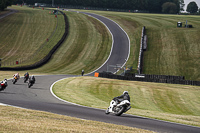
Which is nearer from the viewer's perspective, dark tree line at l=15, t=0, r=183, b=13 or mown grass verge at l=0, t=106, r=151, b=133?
mown grass verge at l=0, t=106, r=151, b=133

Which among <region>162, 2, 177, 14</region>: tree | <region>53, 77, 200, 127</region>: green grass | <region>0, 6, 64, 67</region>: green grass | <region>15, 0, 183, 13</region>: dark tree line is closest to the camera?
<region>53, 77, 200, 127</region>: green grass

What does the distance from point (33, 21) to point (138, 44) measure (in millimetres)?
41449

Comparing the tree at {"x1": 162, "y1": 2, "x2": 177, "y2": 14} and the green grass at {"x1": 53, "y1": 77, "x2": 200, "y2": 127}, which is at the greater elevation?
the tree at {"x1": 162, "y1": 2, "x2": 177, "y2": 14}

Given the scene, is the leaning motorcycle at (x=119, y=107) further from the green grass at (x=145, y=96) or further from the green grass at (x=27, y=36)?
the green grass at (x=27, y=36)

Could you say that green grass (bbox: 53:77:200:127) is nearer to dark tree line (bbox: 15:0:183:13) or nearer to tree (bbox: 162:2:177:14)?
dark tree line (bbox: 15:0:183:13)

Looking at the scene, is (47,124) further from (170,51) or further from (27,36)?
(27,36)

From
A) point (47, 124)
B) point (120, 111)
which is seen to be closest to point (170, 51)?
point (120, 111)

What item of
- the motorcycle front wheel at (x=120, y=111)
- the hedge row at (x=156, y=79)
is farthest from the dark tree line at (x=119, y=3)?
the motorcycle front wheel at (x=120, y=111)

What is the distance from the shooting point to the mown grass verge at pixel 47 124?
36.6 feet

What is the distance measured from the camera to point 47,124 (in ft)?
40.2

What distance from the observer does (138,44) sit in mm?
72188

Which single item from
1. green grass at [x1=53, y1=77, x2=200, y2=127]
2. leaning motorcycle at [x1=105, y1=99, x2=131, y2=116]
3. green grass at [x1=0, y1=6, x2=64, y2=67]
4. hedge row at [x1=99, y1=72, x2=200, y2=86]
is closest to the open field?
hedge row at [x1=99, y1=72, x2=200, y2=86]

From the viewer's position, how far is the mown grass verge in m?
11.2

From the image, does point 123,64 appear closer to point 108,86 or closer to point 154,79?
point 154,79
